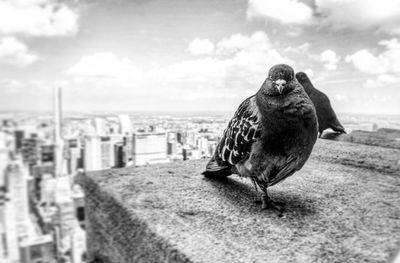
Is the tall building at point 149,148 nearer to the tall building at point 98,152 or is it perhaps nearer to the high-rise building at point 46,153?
the tall building at point 98,152

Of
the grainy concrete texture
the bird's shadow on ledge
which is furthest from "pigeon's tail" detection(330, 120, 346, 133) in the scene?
the bird's shadow on ledge

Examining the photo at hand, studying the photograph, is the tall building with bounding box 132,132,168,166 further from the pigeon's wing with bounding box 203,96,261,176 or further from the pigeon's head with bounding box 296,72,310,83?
the pigeon's head with bounding box 296,72,310,83

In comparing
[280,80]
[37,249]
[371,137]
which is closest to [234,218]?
[280,80]

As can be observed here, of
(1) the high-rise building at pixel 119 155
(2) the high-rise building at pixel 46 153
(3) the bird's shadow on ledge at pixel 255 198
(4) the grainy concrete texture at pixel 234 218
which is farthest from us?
(1) the high-rise building at pixel 119 155

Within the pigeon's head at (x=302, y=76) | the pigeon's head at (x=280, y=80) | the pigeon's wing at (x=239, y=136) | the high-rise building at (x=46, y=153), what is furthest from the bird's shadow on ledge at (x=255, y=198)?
the pigeon's head at (x=302, y=76)

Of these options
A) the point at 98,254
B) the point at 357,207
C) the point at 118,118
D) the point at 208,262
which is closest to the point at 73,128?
the point at 118,118

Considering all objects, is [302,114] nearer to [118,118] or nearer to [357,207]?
[357,207]
